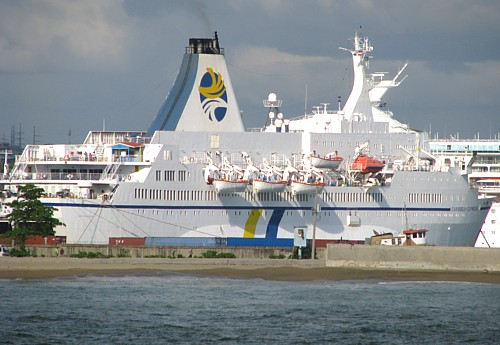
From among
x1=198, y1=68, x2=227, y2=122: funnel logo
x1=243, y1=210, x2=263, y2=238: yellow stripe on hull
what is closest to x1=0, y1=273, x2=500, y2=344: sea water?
x1=243, y1=210, x2=263, y2=238: yellow stripe on hull

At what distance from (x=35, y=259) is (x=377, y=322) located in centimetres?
1916

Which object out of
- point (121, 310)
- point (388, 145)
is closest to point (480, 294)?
point (121, 310)

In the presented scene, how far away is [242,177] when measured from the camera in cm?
6412

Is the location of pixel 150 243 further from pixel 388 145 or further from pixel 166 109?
pixel 388 145

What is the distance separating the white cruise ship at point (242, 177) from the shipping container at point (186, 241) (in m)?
0.31

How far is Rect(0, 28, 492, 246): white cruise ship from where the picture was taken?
61.1m

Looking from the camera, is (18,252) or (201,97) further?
(201,97)

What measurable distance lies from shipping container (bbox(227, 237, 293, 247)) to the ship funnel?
24.2ft

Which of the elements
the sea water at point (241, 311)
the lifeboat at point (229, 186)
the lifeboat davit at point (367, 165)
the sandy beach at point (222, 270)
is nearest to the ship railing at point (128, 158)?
the lifeboat at point (229, 186)

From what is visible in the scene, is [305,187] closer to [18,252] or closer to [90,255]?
[90,255]

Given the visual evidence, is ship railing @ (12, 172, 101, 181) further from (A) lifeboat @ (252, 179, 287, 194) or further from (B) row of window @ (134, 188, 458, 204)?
(A) lifeboat @ (252, 179, 287, 194)

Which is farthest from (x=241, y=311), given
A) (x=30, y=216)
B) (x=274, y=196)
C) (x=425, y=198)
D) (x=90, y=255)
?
(x=425, y=198)

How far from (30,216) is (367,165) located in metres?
20.9

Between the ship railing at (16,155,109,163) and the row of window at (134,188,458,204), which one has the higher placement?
the ship railing at (16,155,109,163)
